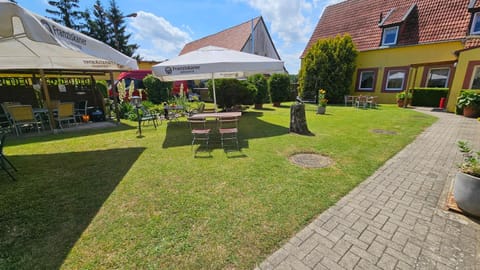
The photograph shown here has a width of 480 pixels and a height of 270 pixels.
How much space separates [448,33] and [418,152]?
13.1 m

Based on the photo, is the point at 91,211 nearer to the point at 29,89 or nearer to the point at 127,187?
the point at 127,187

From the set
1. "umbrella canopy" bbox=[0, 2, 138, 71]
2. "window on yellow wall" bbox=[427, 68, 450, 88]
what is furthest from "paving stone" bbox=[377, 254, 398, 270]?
"window on yellow wall" bbox=[427, 68, 450, 88]

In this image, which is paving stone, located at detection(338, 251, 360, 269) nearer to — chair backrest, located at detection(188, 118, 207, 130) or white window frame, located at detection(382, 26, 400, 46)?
chair backrest, located at detection(188, 118, 207, 130)

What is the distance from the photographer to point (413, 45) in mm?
13461

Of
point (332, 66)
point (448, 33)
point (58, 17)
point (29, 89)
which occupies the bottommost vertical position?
point (29, 89)

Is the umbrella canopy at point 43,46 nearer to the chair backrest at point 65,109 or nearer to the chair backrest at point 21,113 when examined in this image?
the chair backrest at point 21,113

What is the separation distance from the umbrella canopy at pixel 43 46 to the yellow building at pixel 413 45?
15.6 metres

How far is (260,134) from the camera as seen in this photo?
6.97 m

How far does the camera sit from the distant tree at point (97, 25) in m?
30.1

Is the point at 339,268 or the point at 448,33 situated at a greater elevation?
the point at 448,33

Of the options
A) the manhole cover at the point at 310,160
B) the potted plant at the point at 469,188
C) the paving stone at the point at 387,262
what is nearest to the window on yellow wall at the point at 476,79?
the manhole cover at the point at 310,160

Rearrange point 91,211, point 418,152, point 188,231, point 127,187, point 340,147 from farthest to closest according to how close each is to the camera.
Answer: point 340,147, point 418,152, point 127,187, point 91,211, point 188,231

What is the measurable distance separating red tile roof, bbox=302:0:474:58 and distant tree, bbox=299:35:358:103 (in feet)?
6.88

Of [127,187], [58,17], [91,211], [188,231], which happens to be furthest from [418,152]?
[58,17]
